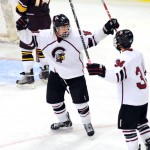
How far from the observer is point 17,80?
4207 millimetres

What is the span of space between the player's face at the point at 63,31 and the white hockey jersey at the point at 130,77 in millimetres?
491

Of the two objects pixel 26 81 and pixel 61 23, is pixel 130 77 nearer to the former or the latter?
pixel 61 23

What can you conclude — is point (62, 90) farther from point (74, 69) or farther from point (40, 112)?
point (40, 112)

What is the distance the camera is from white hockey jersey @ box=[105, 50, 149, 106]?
247cm

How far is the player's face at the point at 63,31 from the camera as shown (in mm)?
2834

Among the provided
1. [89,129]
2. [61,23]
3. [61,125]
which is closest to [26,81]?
[61,125]

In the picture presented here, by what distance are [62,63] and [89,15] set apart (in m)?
3.86

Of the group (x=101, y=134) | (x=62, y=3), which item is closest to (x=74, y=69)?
(x=101, y=134)

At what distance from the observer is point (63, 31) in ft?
9.32

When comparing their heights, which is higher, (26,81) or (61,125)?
(26,81)

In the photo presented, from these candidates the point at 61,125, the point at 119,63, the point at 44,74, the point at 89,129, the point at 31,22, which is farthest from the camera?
the point at 44,74

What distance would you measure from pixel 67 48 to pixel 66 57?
0.21 ft

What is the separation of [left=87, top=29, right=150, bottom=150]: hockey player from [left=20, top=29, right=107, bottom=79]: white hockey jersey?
1.13 ft

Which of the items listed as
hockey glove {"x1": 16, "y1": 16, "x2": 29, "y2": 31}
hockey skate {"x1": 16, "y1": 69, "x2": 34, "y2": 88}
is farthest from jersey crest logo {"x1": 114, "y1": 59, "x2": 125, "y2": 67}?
Result: hockey skate {"x1": 16, "y1": 69, "x2": 34, "y2": 88}
